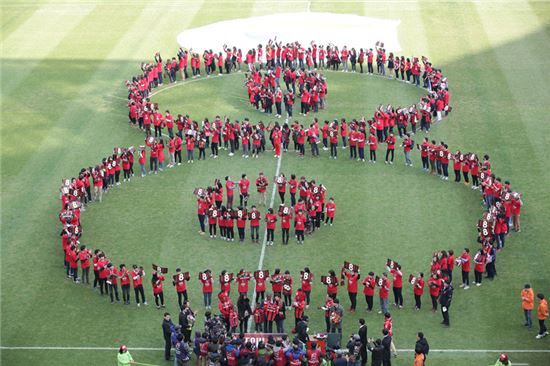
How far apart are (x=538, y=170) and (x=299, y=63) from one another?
51.8 ft

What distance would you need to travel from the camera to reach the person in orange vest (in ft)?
90.1

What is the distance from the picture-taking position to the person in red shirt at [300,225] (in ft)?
108

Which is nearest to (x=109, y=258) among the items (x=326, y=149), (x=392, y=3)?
(x=326, y=149)

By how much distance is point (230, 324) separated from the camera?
93.0 ft

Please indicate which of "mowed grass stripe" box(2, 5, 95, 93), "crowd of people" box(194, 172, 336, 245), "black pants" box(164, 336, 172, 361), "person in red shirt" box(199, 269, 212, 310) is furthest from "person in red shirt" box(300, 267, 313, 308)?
"mowed grass stripe" box(2, 5, 95, 93)

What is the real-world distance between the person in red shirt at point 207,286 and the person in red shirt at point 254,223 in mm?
3725

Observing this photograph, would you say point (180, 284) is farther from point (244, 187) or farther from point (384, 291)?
point (244, 187)

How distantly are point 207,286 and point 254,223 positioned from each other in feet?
14.0

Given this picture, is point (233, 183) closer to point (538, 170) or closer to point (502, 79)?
point (538, 170)

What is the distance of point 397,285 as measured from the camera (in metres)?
29.5

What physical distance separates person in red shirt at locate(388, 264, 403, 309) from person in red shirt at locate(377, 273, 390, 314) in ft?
0.85

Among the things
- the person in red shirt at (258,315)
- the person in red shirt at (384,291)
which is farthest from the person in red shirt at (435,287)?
the person in red shirt at (258,315)

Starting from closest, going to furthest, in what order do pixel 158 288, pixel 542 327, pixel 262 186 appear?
pixel 542 327 → pixel 158 288 → pixel 262 186

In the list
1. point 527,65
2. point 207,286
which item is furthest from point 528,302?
point 527,65
